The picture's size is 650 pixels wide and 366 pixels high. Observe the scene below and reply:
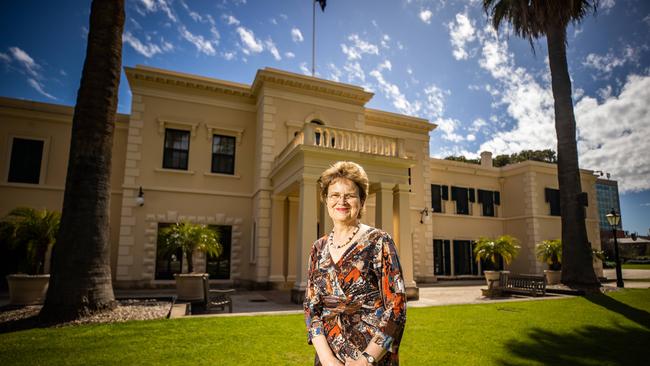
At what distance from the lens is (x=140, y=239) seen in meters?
14.3

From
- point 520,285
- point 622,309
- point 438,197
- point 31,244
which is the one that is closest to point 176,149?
point 31,244

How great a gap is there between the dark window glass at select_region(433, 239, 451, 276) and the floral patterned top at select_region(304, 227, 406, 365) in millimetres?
19697

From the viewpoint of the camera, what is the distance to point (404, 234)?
11.7 metres

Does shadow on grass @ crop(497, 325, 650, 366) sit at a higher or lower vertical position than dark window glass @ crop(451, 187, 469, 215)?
lower

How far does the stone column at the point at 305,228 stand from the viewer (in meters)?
10.4

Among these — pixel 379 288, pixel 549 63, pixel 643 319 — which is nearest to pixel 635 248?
pixel 549 63

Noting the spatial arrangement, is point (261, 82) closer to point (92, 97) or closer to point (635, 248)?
point (92, 97)

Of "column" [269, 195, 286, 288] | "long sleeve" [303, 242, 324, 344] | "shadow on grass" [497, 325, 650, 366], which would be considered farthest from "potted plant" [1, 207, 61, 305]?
"shadow on grass" [497, 325, 650, 366]

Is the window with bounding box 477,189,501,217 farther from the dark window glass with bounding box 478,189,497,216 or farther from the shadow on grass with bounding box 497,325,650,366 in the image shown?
the shadow on grass with bounding box 497,325,650,366

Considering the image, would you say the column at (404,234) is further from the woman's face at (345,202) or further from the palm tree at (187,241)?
the woman's face at (345,202)

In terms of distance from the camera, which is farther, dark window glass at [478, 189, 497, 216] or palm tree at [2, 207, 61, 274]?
dark window glass at [478, 189, 497, 216]

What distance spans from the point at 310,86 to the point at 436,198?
33.9 feet

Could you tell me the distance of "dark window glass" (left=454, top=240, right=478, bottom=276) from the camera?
21.1 m

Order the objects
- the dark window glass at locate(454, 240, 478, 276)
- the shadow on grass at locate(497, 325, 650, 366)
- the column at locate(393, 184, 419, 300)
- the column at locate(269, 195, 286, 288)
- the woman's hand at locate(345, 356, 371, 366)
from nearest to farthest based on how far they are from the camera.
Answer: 1. the woman's hand at locate(345, 356, 371, 366)
2. the shadow on grass at locate(497, 325, 650, 366)
3. the column at locate(393, 184, 419, 300)
4. the column at locate(269, 195, 286, 288)
5. the dark window glass at locate(454, 240, 478, 276)
